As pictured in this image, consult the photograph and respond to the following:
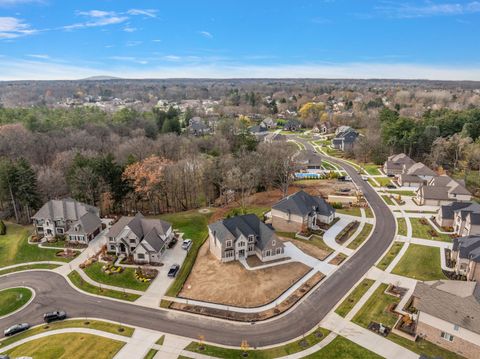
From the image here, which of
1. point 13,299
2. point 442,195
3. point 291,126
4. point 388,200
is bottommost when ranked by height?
point 13,299

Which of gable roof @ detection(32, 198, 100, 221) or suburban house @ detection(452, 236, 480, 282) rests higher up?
gable roof @ detection(32, 198, 100, 221)

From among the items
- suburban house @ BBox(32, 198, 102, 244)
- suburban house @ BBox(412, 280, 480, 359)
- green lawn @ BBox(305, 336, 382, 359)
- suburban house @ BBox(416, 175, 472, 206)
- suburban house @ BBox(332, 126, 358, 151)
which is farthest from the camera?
suburban house @ BBox(332, 126, 358, 151)

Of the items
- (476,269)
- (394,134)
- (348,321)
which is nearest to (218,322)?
(348,321)

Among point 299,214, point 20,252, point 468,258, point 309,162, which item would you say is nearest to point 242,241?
point 299,214

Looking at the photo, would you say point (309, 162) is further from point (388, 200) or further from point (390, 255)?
point (390, 255)

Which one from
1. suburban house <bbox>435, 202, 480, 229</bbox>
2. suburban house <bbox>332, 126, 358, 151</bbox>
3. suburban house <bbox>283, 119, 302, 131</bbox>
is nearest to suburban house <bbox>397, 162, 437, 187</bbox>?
suburban house <bbox>435, 202, 480, 229</bbox>

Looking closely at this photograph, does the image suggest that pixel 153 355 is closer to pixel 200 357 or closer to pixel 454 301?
pixel 200 357

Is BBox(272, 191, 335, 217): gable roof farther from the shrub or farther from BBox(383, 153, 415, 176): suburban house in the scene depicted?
the shrub
